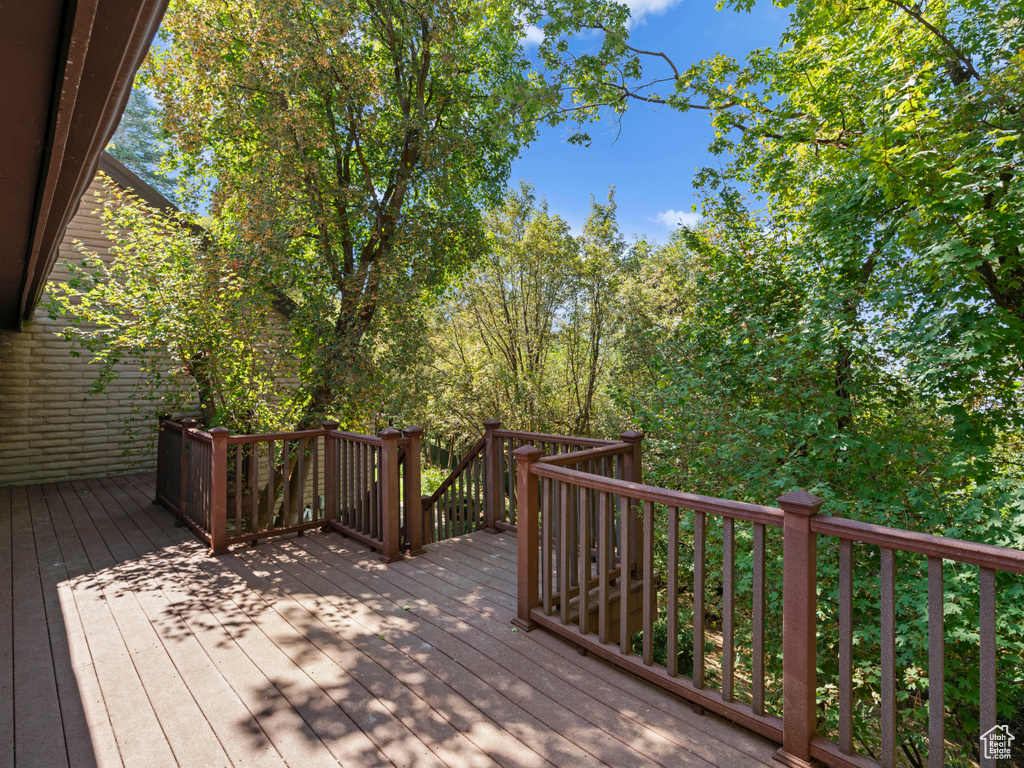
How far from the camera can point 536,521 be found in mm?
2840

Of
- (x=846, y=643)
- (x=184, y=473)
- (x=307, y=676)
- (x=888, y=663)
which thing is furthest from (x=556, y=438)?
(x=184, y=473)

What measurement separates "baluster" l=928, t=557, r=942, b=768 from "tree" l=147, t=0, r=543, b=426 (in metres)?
5.82

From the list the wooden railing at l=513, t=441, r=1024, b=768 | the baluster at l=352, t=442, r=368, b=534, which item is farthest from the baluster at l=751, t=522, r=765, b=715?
the baluster at l=352, t=442, r=368, b=534

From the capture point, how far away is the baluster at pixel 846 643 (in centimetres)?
169

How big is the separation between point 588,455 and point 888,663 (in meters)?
1.66

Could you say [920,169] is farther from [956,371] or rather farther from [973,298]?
[956,371]

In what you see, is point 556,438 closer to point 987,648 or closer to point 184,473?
point 987,648

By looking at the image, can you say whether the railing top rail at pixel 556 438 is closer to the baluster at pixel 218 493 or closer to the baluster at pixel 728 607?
the baluster at pixel 728 607

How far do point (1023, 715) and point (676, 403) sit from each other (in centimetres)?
505

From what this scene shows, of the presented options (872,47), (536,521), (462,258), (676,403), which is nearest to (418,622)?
(536,521)

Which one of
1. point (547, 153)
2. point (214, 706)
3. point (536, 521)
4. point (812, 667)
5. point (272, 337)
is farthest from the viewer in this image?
point (547, 153)

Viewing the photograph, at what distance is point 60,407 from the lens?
698 cm

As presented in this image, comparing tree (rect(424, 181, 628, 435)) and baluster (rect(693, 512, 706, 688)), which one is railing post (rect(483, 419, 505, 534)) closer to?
baluster (rect(693, 512, 706, 688))

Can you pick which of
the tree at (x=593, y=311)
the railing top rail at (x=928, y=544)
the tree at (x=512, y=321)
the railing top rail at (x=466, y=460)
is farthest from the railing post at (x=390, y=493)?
the tree at (x=593, y=311)
